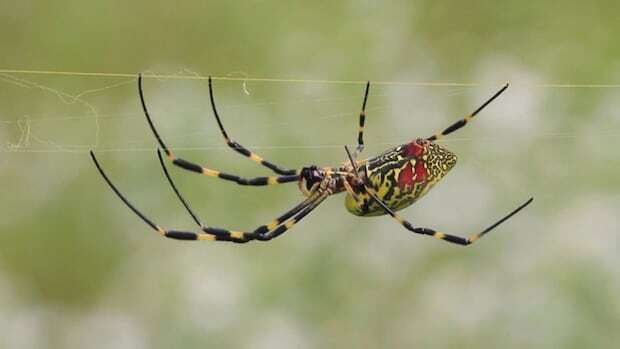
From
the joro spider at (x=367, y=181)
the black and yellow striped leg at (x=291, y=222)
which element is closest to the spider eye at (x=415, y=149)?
the joro spider at (x=367, y=181)

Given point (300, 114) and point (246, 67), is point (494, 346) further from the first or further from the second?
point (246, 67)

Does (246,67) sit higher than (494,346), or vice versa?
(246,67)

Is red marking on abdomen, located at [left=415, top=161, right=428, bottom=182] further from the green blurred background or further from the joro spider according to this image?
the green blurred background

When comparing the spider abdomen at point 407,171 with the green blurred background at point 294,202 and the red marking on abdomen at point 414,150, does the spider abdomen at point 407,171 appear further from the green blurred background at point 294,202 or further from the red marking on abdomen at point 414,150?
the green blurred background at point 294,202

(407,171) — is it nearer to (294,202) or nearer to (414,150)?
(414,150)

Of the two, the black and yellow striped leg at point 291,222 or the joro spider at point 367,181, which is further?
the black and yellow striped leg at point 291,222

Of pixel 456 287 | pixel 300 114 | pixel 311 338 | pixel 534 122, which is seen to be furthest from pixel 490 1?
pixel 311 338

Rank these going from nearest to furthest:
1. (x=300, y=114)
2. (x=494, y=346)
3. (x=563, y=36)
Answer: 1. (x=494, y=346)
2. (x=300, y=114)
3. (x=563, y=36)

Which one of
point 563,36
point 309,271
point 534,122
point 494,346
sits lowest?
point 494,346

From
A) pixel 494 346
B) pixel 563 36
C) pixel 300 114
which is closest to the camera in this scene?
pixel 494 346
